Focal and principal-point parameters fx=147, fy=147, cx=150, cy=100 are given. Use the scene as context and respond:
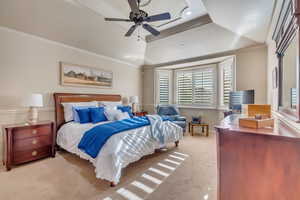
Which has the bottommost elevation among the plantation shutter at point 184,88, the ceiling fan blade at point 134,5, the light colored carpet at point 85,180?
the light colored carpet at point 85,180

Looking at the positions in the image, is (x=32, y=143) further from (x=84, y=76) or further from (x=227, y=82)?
(x=227, y=82)

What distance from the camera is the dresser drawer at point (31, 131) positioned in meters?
2.64

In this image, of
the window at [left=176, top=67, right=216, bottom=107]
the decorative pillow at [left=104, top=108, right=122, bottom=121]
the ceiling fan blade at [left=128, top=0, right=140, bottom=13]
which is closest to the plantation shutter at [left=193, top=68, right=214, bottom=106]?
the window at [left=176, top=67, right=216, bottom=107]

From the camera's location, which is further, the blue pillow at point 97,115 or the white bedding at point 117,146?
the blue pillow at point 97,115

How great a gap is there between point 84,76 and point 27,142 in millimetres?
2138

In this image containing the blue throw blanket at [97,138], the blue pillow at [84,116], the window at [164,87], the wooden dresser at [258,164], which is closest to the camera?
the wooden dresser at [258,164]

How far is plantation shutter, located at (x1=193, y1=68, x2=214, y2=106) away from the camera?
528 cm

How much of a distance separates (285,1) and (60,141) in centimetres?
456

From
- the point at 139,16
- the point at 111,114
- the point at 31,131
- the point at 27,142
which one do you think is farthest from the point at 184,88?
the point at 27,142

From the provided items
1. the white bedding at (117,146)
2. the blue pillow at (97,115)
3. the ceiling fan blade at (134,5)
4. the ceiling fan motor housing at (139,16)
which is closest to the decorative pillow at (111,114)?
the blue pillow at (97,115)

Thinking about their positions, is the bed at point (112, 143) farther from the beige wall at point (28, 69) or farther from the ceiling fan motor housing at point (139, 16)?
the ceiling fan motor housing at point (139, 16)

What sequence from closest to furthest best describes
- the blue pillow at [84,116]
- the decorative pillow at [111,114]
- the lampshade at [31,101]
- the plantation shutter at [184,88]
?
the lampshade at [31,101] → the blue pillow at [84,116] → the decorative pillow at [111,114] → the plantation shutter at [184,88]

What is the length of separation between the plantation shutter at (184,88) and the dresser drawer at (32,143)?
4539mm

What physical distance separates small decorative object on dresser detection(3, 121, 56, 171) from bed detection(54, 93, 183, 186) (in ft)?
0.98
